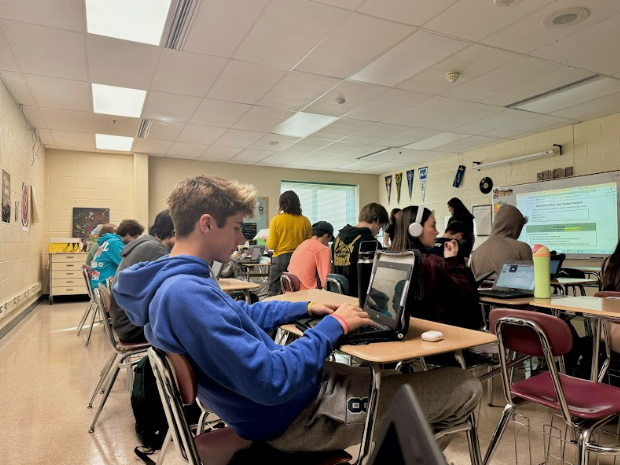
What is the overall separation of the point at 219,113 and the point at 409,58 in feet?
8.14

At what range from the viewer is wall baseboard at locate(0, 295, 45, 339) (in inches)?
180

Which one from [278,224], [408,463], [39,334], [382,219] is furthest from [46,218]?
[408,463]

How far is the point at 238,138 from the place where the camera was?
6.61 meters

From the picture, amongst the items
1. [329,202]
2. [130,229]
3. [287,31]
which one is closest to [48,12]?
[287,31]

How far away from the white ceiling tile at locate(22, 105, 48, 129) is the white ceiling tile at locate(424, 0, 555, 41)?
181 inches

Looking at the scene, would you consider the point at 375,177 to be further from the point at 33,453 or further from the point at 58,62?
the point at 33,453

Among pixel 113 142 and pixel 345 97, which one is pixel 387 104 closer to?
pixel 345 97

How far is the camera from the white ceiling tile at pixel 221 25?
9.76ft

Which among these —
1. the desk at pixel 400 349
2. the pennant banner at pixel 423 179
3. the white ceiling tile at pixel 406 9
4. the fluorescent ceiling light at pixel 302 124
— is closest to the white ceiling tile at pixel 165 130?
the fluorescent ceiling light at pixel 302 124

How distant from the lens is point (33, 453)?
2.10m

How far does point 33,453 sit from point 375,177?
8.71 meters

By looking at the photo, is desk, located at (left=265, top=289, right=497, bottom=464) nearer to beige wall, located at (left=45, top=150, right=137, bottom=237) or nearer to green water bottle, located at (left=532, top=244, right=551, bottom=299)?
green water bottle, located at (left=532, top=244, right=551, bottom=299)

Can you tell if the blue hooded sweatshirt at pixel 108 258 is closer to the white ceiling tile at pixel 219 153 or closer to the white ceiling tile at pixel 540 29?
the white ceiling tile at pixel 219 153

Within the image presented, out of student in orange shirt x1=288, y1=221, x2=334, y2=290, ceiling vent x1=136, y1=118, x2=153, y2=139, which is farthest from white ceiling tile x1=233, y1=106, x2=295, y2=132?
student in orange shirt x1=288, y1=221, x2=334, y2=290
